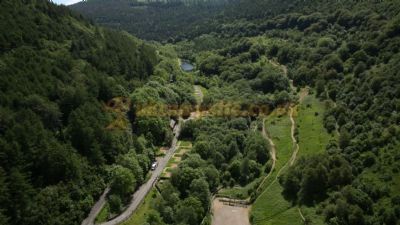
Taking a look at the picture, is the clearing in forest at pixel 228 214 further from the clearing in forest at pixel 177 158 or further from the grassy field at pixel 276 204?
the clearing in forest at pixel 177 158

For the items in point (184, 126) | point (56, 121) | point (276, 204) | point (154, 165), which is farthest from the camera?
point (184, 126)

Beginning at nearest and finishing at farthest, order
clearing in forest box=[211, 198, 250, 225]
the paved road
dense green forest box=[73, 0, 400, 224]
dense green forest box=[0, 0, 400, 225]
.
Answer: dense green forest box=[73, 0, 400, 224]
dense green forest box=[0, 0, 400, 225]
the paved road
clearing in forest box=[211, 198, 250, 225]

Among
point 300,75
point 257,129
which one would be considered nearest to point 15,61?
point 257,129

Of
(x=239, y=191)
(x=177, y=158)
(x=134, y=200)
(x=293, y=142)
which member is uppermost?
(x=134, y=200)

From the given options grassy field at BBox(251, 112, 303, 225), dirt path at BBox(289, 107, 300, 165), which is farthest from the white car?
dirt path at BBox(289, 107, 300, 165)

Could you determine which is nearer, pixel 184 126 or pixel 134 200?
pixel 134 200

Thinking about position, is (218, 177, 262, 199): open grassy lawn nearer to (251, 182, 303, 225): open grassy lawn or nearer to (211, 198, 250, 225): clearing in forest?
(211, 198, 250, 225): clearing in forest

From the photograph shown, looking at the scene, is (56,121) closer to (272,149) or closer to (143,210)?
(143,210)

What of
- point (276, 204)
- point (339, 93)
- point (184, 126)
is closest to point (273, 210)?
point (276, 204)
